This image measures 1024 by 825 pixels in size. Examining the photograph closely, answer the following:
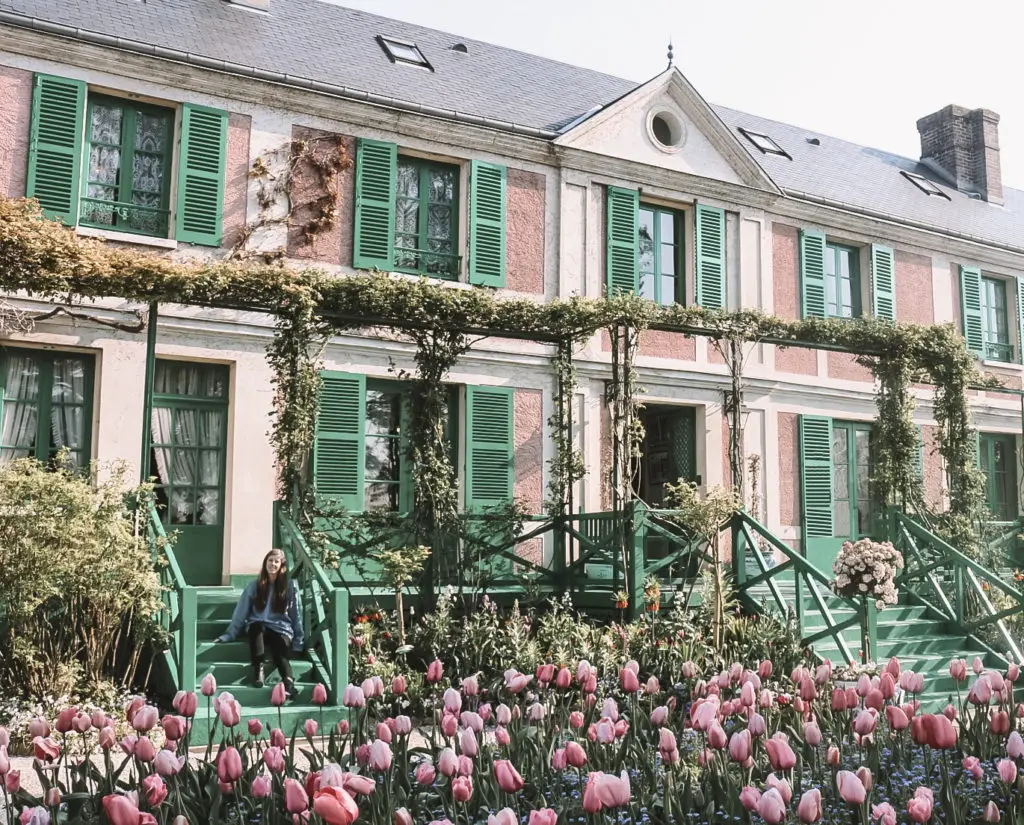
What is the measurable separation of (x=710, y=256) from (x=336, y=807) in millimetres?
11894

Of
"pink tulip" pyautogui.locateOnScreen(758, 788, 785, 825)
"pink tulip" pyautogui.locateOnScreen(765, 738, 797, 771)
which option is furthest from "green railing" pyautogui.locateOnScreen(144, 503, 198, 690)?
"pink tulip" pyautogui.locateOnScreen(758, 788, 785, 825)

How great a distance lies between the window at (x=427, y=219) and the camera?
11781 mm

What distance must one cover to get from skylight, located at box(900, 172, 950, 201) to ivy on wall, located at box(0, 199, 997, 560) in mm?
5896

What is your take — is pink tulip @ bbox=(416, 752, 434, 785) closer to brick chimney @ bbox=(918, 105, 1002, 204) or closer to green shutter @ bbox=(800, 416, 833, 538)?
green shutter @ bbox=(800, 416, 833, 538)

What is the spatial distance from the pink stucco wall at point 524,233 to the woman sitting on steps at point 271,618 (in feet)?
17.7

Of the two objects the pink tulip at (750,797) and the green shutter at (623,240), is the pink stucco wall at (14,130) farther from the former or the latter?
the pink tulip at (750,797)

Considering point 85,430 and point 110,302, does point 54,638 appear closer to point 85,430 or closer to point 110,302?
point 85,430

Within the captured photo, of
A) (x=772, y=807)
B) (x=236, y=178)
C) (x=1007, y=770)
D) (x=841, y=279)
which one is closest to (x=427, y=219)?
(x=236, y=178)

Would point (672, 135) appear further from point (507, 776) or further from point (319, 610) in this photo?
point (507, 776)

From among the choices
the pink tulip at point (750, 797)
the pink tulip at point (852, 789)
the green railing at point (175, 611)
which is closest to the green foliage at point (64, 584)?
the green railing at point (175, 611)

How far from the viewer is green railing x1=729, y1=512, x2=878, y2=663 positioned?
8.59 m

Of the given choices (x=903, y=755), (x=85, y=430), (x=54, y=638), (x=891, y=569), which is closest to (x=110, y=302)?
(x=85, y=430)

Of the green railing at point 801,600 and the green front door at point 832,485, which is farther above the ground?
the green front door at point 832,485

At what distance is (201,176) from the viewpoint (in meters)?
10.6
